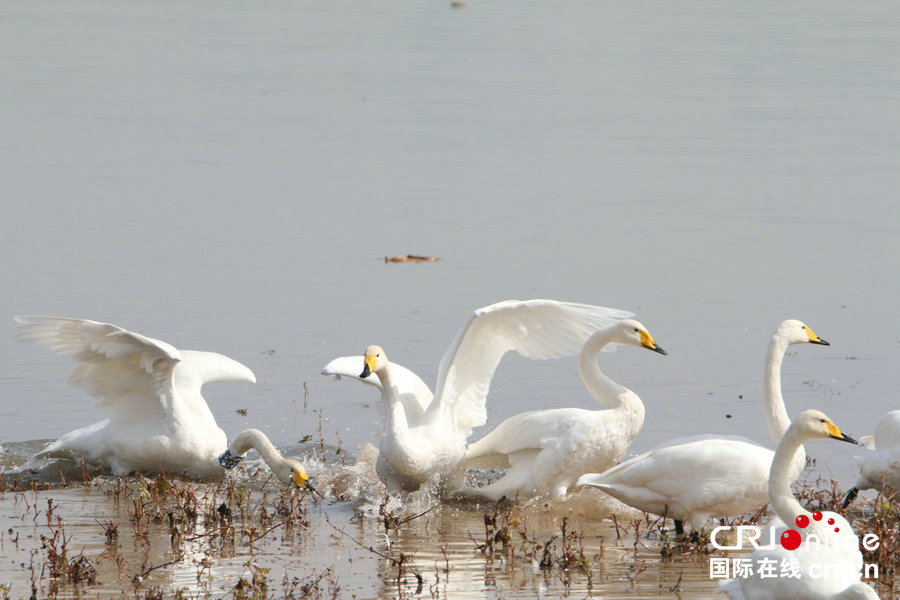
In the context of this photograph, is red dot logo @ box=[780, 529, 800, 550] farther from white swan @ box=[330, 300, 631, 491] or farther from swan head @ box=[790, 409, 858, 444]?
white swan @ box=[330, 300, 631, 491]

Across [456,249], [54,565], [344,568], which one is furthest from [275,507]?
[456,249]

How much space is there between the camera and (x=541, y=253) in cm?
1434

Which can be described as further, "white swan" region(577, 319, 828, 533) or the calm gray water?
the calm gray water

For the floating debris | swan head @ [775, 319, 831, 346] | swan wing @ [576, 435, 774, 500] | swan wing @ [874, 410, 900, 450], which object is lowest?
swan wing @ [576, 435, 774, 500]

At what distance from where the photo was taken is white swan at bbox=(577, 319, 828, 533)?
298 inches

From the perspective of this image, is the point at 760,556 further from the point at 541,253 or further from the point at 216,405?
the point at 541,253

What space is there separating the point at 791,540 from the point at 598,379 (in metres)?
2.64

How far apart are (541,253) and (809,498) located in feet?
21.0

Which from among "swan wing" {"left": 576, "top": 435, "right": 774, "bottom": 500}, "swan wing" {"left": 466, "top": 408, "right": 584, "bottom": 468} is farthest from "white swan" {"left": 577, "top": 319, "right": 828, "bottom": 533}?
"swan wing" {"left": 466, "top": 408, "right": 584, "bottom": 468}

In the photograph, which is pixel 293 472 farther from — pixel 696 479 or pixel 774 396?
pixel 774 396

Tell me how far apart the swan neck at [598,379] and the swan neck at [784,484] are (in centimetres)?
206

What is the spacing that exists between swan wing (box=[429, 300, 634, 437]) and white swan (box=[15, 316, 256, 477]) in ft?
5.06

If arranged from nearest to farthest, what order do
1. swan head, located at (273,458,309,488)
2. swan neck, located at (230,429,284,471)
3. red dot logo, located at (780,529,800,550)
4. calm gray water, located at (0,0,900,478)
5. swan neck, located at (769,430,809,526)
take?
red dot logo, located at (780,529,800,550) < swan neck, located at (769,430,809,526) < swan head, located at (273,458,309,488) < swan neck, located at (230,429,284,471) < calm gray water, located at (0,0,900,478)

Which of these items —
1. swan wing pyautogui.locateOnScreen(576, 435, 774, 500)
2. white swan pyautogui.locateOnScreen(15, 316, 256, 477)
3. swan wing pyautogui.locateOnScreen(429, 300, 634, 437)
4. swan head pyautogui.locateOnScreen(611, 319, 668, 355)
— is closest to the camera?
swan wing pyautogui.locateOnScreen(576, 435, 774, 500)
